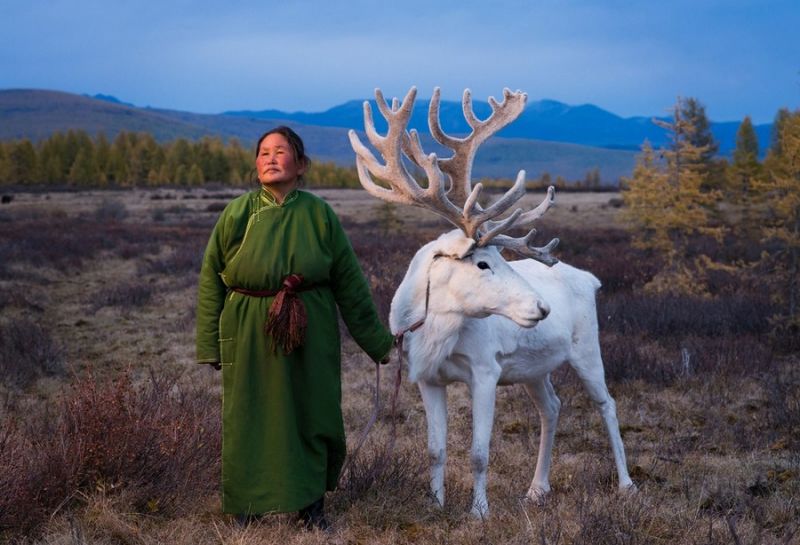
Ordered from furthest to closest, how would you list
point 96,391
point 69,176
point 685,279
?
point 69,176, point 685,279, point 96,391

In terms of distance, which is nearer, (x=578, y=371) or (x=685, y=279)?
(x=578, y=371)

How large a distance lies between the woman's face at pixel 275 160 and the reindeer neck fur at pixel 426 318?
3.01 ft

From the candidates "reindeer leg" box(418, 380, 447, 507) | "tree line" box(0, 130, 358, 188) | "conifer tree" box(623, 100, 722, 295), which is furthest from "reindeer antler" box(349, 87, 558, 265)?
"tree line" box(0, 130, 358, 188)

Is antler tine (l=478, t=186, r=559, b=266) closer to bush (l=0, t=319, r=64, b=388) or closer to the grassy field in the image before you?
the grassy field

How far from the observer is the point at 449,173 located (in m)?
4.61

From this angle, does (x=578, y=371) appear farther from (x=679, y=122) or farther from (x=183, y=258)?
(x=183, y=258)

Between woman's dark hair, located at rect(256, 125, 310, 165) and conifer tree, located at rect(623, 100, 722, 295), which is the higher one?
woman's dark hair, located at rect(256, 125, 310, 165)

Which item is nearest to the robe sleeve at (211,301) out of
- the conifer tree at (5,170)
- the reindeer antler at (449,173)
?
the reindeer antler at (449,173)

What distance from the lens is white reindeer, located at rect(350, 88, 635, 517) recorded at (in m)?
4.16

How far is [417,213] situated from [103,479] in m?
37.2

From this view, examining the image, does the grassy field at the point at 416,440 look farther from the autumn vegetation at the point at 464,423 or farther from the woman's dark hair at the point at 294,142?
the woman's dark hair at the point at 294,142

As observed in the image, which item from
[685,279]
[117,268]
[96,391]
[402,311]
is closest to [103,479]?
[96,391]

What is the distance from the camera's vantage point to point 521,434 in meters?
6.28

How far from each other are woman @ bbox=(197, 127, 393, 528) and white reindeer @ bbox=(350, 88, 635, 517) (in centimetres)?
56
